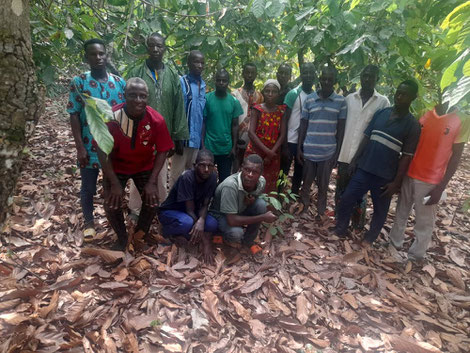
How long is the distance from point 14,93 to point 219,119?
3.04 metres

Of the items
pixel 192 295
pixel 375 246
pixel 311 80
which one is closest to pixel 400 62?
pixel 311 80

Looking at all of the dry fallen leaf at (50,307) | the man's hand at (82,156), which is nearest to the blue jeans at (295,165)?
the man's hand at (82,156)

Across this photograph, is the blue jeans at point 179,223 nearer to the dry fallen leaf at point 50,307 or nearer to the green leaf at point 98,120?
the dry fallen leaf at point 50,307

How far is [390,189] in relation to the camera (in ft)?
11.7

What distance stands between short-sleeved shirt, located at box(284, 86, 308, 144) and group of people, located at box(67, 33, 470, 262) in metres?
0.01

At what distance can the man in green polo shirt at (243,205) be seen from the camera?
10.7ft

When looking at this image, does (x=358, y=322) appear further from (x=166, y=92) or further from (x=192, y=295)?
(x=166, y=92)

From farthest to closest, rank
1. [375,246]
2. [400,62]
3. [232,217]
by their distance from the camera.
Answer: [375,246]
[400,62]
[232,217]

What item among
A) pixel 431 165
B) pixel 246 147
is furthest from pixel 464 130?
pixel 246 147

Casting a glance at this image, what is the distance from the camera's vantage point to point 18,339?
207cm

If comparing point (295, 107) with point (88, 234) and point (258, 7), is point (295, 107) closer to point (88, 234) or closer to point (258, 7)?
point (258, 7)

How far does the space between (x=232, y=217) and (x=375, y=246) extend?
2.04 m

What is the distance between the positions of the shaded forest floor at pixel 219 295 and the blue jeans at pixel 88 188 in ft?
0.87

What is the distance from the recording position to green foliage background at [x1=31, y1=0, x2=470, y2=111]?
254cm
